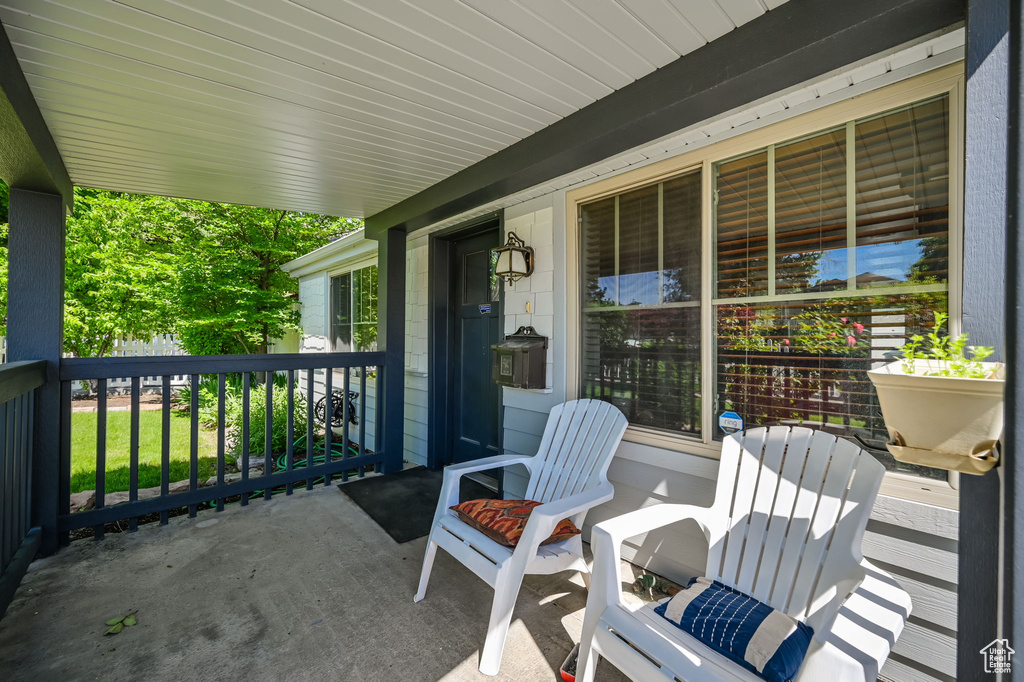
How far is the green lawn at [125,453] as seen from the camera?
4293 mm

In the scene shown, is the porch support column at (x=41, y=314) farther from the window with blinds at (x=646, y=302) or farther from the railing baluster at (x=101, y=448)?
the window with blinds at (x=646, y=302)

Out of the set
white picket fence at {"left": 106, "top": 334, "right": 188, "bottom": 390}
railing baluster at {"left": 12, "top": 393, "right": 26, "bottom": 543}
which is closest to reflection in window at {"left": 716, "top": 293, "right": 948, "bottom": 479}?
railing baluster at {"left": 12, "top": 393, "right": 26, "bottom": 543}

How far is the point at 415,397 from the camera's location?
14.4 ft

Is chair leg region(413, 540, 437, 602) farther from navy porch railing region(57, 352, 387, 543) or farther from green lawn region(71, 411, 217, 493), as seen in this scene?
green lawn region(71, 411, 217, 493)

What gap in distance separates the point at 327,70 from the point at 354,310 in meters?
4.31

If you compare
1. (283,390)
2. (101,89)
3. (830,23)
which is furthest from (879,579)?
(283,390)

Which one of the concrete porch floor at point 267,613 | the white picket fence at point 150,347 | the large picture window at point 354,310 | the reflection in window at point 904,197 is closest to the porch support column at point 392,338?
the concrete porch floor at point 267,613

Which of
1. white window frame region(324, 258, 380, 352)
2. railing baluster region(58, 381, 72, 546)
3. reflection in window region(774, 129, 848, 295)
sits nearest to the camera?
reflection in window region(774, 129, 848, 295)

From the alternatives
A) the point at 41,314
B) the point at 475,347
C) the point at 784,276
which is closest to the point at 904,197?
the point at 784,276

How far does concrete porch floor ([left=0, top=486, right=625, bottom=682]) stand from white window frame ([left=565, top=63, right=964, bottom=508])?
117cm

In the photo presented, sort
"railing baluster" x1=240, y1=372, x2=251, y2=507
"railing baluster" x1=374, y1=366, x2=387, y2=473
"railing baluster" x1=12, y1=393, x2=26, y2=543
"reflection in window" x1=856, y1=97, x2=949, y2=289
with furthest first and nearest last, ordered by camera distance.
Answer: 1. "railing baluster" x1=374, y1=366, x2=387, y2=473
2. "railing baluster" x1=240, y1=372, x2=251, y2=507
3. "railing baluster" x1=12, y1=393, x2=26, y2=543
4. "reflection in window" x1=856, y1=97, x2=949, y2=289

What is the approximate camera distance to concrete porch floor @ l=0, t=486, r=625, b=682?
173 cm

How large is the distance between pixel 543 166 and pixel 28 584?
340 cm

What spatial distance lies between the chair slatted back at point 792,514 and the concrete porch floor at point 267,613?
0.70 m
